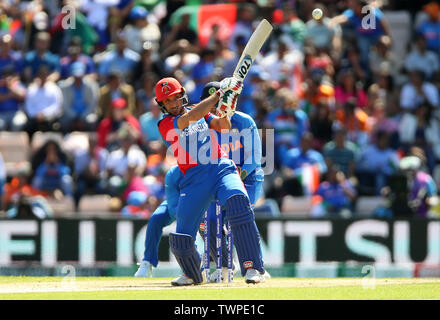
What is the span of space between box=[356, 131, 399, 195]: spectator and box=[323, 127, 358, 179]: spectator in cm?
27

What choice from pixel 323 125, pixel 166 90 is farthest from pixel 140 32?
pixel 166 90

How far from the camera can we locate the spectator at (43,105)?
16.8 m

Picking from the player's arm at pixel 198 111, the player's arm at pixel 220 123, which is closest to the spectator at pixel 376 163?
the player's arm at pixel 220 123

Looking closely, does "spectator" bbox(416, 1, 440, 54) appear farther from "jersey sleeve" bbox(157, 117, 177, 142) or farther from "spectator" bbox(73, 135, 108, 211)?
"jersey sleeve" bbox(157, 117, 177, 142)

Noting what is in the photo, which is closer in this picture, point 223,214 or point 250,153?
point 223,214

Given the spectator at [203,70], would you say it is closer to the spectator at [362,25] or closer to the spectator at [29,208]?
the spectator at [362,25]

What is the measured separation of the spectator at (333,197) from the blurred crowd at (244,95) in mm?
17

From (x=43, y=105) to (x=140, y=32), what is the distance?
94.6 inches

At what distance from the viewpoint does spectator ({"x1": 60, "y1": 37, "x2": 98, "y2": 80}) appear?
17.8 m

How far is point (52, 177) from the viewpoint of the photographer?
15609 millimetres

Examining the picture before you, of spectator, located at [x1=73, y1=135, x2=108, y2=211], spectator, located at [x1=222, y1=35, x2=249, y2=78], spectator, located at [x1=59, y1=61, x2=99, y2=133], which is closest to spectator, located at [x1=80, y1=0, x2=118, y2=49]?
spectator, located at [x1=59, y1=61, x2=99, y2=133]

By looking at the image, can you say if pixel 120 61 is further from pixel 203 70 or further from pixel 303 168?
pixel 303 168
